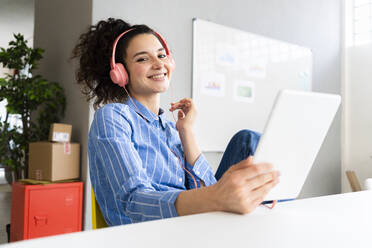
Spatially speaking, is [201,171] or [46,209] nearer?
[201,171]

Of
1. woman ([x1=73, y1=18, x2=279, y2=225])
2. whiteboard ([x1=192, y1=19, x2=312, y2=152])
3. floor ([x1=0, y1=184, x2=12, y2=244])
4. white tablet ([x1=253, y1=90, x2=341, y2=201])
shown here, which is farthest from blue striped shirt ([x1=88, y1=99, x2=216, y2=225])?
floor ([x1=0, y1=184, x2=12, y2=244])

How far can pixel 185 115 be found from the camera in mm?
1391

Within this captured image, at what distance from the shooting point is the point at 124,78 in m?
1.28

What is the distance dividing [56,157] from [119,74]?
1.30 meters

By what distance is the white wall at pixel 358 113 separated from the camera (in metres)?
4.29

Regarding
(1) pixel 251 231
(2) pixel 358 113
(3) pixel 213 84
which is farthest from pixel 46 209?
(2) pixel 358 113

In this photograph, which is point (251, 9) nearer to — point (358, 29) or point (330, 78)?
point (330, 78)

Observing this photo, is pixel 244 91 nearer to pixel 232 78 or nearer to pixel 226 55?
pixel 232 78

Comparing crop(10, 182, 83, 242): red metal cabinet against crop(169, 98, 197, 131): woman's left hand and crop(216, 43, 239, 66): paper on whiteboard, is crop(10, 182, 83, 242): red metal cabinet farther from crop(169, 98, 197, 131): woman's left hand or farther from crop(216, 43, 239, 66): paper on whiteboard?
crop(216, 43, 239, 66): paper on whiteboard

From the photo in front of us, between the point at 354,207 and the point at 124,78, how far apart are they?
90 cm

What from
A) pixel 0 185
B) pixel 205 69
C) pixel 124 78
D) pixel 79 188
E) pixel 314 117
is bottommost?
pixel 0 185

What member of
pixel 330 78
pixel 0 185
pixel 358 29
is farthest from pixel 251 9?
pixel 0 185

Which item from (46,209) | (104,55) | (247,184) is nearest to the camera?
(247,184)

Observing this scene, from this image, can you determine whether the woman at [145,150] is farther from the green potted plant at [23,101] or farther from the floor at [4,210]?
the floor at [4,210]
